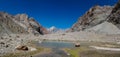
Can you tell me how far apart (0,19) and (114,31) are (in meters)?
125

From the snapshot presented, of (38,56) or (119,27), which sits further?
(119,27)

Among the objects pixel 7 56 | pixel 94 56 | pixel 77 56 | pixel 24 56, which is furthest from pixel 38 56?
pixel 94 56

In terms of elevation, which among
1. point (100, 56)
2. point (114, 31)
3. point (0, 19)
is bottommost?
point (100, 56)

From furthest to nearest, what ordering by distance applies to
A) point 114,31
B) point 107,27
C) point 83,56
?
point 107,27 → point 114,31 → point 83,56

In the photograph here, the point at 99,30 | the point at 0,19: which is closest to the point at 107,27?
the point at 99,30

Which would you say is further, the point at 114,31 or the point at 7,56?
the point at 114,31

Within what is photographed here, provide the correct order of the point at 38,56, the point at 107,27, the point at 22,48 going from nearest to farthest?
the point at 38,56 → the point at 22,48 → the point at 107,27

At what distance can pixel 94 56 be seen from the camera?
38.7 meters

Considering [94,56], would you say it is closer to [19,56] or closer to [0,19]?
[19,56]

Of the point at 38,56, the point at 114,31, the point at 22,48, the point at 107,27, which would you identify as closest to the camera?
the point at 38,56

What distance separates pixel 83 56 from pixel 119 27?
6673 inches

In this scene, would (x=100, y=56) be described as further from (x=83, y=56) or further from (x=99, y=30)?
(x=99, y=30)

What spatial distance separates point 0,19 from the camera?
192750 millimetres

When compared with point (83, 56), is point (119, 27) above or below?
above
